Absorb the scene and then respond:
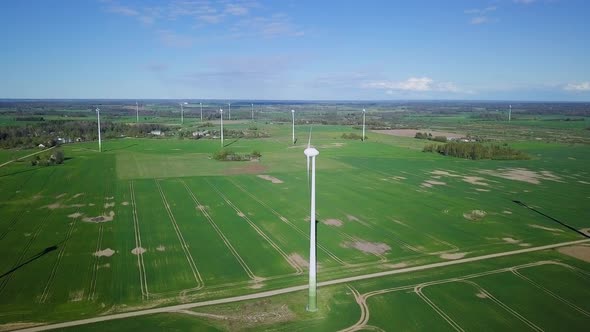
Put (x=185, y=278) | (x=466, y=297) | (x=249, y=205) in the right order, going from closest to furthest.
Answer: (x=466, y=297) → (x=185, y=278) → (x=249, y=205)

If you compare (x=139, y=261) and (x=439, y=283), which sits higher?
(x=139, y=261)

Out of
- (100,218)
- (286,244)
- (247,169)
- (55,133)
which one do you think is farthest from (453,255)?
(55,133)

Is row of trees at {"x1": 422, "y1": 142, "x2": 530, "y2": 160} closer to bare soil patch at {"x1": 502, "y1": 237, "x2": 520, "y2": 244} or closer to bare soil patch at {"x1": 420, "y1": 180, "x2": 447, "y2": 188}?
bare soil patch at {"x1": 420, "y1": 180, "x2": 447, "y2": 188}

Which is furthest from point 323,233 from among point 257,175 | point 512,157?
point 512,157

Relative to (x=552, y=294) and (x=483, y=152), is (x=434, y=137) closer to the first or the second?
(x=483, y=152)

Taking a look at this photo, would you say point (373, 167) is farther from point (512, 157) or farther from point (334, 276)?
point (334, 276)

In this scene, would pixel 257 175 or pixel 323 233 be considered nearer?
pixel 323 233
